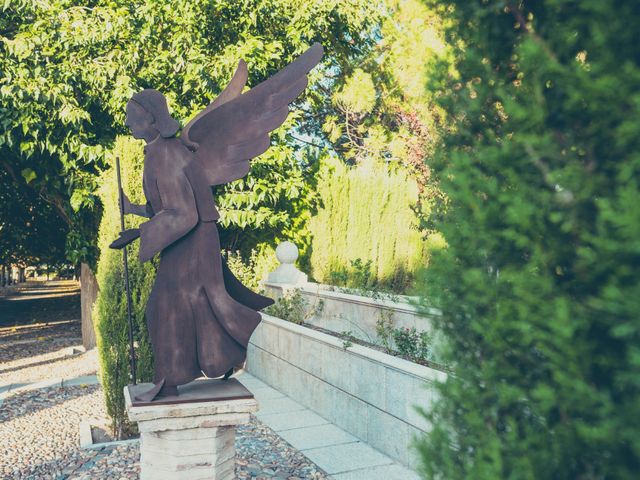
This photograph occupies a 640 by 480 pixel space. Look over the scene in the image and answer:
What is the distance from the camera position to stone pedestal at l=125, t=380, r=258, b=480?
3.84 m

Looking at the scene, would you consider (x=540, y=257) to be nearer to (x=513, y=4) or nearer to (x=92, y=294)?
(x=513, y=4)

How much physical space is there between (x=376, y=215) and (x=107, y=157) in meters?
5.96

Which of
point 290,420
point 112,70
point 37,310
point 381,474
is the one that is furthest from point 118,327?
point 37,310

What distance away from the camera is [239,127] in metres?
4.32

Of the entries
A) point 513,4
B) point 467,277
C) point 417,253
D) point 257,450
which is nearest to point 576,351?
point 467,277

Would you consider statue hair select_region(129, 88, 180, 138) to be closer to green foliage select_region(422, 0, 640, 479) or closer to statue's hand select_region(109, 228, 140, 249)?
statue's hand select_region(109, 228, 140, 249)

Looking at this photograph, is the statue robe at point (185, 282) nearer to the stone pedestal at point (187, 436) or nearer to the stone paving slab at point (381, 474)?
the stone pedestal at point (187, 436)

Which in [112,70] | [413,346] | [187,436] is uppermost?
[112,70]

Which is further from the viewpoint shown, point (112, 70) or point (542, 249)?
point (112, 70)

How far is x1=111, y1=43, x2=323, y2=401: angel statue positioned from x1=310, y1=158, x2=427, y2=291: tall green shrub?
27.0ft

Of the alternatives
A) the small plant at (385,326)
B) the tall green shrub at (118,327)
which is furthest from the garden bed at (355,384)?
the tall green shrub at (118,327)

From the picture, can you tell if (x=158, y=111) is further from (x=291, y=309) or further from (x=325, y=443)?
(x=291, y=309)

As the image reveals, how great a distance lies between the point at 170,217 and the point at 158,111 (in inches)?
33.5

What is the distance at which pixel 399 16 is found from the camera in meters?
13.3
